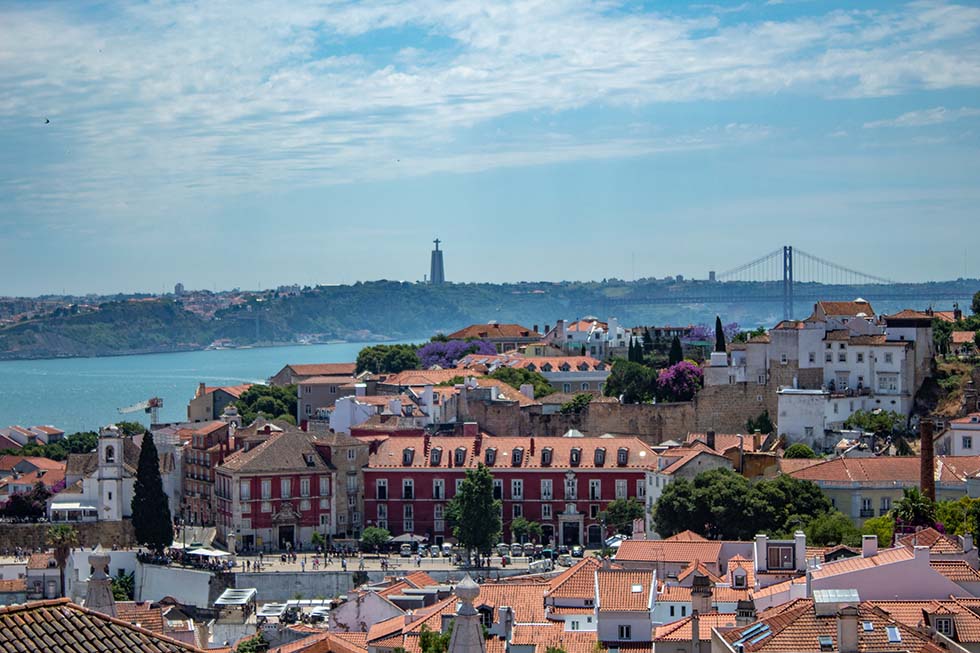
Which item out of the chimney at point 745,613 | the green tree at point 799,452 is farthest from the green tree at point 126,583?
the chimney at point 745,613

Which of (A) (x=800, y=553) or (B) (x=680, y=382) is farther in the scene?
(B) (x=680, y=382)

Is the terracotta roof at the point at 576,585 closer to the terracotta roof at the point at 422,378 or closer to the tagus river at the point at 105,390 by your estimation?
Answer: the terracotta roof at the point at 422,378

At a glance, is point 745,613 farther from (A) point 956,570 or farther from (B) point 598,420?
(B) point 598,420

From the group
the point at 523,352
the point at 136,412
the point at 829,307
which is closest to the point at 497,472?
the point at 829,307

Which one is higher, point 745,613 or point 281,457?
point 745,613

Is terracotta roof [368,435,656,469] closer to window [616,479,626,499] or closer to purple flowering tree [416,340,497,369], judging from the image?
window [616,479,626,499]

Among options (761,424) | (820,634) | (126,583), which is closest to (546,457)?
(761,424)
